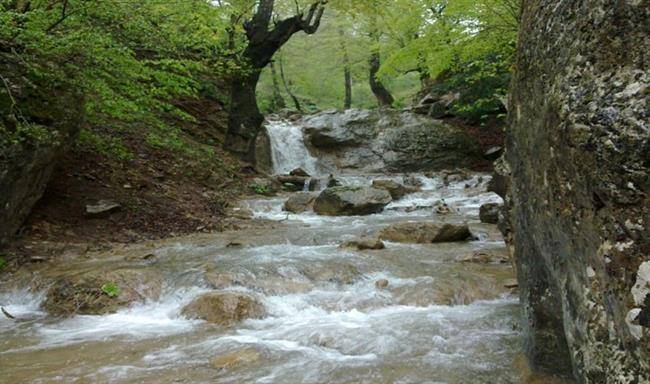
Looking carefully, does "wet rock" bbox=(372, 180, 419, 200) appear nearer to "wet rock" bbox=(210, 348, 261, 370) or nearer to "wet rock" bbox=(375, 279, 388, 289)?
"wet rock" bbox=(375, 279, 388, 289)

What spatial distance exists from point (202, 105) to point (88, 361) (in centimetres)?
1306

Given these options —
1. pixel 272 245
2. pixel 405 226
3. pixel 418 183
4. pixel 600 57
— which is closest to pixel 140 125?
pixel 272 245

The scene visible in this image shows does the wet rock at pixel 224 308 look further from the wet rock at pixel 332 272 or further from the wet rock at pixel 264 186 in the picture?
the wet rock at pixel 264 186

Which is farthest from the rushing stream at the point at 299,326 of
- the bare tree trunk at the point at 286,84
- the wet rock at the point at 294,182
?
the bare tree trunk at the point at 286,84

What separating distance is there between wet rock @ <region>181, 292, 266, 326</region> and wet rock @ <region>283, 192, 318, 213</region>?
6.53m

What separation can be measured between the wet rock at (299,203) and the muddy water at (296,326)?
12.9 feet

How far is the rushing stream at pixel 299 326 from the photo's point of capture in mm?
3623

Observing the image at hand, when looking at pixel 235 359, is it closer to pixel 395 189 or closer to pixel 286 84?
pixel 395 189

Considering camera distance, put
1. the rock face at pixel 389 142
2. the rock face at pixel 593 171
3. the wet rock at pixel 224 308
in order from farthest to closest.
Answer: the rock face at pixel 389 142 → the wet rock at pixel 224 308 → the rock face at pixel 593 171

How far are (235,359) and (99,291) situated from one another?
2.37 metres

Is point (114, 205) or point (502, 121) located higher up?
point (502, 121)

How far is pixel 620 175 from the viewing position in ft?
5.87

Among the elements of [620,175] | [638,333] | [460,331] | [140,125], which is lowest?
[460,331]

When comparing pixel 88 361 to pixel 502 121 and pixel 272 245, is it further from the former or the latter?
pixel 502 121
